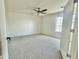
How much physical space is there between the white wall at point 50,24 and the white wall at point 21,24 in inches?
34.0

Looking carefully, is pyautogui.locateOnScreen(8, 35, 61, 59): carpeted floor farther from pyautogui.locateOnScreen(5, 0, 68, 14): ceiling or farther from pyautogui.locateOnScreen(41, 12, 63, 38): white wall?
pyautogui.locateOnScreen(41, 12, 63, 38): white wall

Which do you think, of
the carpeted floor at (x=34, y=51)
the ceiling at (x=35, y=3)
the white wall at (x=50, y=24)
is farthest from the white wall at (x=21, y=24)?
the carpeted floor at (x=34, y=51)

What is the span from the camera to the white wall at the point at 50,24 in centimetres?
820

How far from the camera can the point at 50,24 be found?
Result: 917cm

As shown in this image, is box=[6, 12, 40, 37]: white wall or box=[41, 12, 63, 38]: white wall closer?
box=[41, 12, 63, 38]: white wall

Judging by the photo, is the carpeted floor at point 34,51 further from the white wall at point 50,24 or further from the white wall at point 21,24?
the white wall at point 21,24

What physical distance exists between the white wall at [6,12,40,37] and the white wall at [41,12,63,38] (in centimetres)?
86

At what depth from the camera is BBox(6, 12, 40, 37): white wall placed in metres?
8.51

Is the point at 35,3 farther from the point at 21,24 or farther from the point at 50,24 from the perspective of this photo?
the point at 21,24

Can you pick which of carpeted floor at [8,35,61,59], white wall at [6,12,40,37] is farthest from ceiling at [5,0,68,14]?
white wall at [6,12,40,37]

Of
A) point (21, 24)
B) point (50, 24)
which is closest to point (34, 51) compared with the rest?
point (50, 24)

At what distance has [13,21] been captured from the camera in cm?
A: 873

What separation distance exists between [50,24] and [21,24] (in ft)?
9.90

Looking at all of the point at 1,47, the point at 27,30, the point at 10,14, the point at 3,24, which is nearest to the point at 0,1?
the point at 3,24
